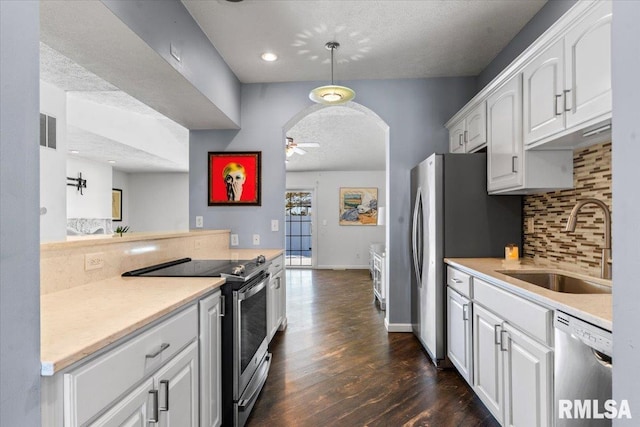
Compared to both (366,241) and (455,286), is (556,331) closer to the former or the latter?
(455,286)

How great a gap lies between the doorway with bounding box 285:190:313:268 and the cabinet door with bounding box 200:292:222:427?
690cm

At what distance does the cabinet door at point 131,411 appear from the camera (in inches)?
38.3

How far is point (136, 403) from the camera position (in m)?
1.11

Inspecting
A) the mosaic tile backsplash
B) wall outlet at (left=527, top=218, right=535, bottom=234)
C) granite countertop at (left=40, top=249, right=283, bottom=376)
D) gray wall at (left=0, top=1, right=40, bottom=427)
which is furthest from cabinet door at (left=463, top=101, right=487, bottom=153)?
gray wall at (left=0, top=1, right=40, bottom=427)

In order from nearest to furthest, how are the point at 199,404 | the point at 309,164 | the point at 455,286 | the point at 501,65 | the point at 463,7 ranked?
the point at 199,404 → the point at 463,7 → the point at 455,286 → the point at 501,65 → the point at 309,164

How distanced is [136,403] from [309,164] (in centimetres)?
694

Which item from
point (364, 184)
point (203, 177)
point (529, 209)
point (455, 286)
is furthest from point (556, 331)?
point (364, 184)

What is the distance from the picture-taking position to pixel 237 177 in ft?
12.1

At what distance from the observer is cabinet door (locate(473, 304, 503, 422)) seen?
190 cm

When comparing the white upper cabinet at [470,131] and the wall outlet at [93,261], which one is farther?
the white upper cabinet at [470,131]

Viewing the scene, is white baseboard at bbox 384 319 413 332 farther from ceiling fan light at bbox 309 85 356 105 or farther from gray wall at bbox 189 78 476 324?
ceiling fan light at bbox 309 85 356 105

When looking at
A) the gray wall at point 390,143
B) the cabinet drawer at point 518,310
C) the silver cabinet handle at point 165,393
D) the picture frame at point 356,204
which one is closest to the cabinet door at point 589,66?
the cabinet drawer at point 518,310

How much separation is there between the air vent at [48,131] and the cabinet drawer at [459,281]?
4265 mm

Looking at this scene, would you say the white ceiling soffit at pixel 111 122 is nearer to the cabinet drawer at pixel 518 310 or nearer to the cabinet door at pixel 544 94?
the cabinet door at pixel 544 94
